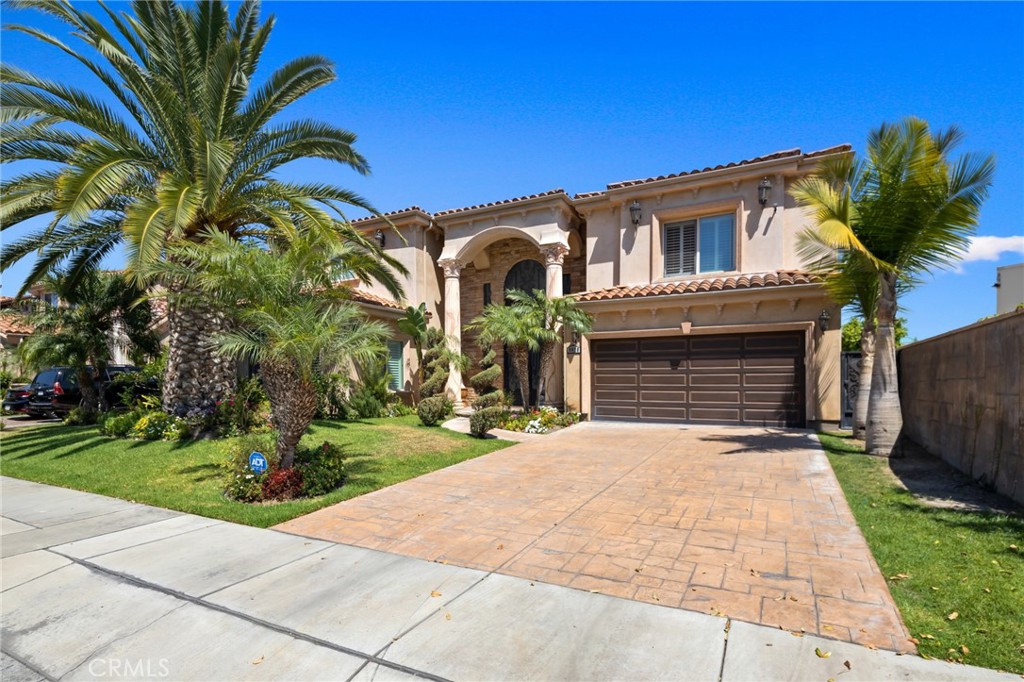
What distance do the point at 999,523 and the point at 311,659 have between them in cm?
685

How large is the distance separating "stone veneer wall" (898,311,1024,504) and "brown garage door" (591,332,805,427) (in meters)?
3.30

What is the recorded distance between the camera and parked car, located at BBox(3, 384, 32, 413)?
17.0 m

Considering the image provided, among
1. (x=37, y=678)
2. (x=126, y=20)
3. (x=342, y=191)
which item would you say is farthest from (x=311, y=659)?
(x=126, y=20)

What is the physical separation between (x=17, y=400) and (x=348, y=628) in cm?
2091

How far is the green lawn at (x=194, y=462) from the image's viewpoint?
6.68 m

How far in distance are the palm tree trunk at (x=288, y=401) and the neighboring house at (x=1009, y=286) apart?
3149 cm

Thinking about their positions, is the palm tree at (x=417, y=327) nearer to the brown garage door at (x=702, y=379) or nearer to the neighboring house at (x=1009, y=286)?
the brown garage door at (x=702, y=379)

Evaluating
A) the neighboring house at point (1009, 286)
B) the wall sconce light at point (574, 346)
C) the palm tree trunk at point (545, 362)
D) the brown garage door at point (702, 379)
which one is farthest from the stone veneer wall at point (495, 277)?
the neighboring house at point (1009, 286)

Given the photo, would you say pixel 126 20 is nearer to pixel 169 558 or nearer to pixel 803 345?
pixel 169 558

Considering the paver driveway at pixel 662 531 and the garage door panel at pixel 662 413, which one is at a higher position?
the garage door panel at pixel 662 413

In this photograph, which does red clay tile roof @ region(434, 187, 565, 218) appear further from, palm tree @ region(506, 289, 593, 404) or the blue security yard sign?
the blue security yard sign

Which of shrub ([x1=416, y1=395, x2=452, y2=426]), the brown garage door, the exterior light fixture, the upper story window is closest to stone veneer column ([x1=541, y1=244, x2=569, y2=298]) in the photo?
the brown garage door

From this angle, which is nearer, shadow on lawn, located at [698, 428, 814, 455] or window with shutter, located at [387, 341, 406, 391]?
shadow on lawn, located at [698, 428, 814, 455]

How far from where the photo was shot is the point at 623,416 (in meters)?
15.3
